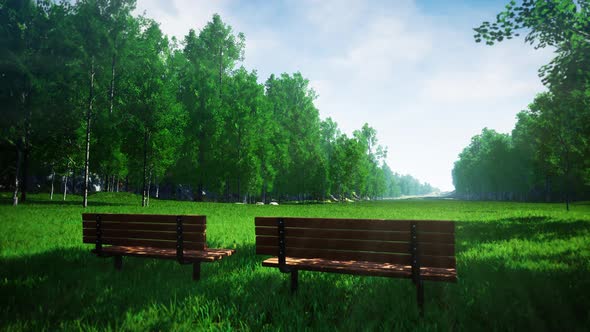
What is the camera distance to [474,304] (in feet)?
14.1

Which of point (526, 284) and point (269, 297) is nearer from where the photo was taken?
point (269, 297)

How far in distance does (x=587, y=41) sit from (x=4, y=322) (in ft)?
42.2

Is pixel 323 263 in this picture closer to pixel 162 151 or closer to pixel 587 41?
pixel 587 41

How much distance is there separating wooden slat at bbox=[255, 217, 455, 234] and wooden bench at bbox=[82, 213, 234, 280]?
123cm

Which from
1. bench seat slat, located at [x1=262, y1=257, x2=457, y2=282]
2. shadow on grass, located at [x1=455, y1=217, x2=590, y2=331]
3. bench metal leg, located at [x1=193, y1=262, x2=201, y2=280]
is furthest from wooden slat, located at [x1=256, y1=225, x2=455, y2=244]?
bench metal leg, located at [x1=193, y1=262, x2=201, y2=280]

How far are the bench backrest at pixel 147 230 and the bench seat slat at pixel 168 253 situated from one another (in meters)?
0.11

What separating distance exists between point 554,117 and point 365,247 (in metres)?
24.5

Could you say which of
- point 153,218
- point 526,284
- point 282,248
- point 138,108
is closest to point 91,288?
point 153,218

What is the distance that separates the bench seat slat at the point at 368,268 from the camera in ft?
12.8

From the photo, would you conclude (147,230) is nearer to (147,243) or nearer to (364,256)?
(147,243)

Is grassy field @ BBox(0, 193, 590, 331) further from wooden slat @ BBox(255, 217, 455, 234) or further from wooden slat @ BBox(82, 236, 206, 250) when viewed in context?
wooden slat @ BBox(255, 217, 455, 234)

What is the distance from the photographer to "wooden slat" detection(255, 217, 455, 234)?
152 inches

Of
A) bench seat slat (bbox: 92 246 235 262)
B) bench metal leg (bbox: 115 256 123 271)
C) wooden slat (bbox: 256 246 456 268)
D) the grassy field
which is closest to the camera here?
the grassy field

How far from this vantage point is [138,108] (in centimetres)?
2653
